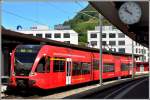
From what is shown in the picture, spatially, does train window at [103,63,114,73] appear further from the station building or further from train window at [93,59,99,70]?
the station building

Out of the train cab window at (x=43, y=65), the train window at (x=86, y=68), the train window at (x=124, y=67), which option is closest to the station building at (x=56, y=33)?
the train window at (x=124, y=67)

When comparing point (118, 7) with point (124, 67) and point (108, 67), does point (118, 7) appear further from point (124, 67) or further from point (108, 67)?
point (124, 67)

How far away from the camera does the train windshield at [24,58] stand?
25.6 m

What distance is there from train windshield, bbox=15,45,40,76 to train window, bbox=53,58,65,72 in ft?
6.06

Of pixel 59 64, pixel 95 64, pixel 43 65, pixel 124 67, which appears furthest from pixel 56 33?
pixel 43 65

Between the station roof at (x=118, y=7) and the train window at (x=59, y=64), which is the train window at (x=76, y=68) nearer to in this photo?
the train window at (x=59, y=64)

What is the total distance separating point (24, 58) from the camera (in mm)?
25891

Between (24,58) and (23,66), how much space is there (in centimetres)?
47

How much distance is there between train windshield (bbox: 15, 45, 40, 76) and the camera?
25594 millimetres

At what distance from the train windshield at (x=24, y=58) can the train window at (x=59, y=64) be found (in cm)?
185

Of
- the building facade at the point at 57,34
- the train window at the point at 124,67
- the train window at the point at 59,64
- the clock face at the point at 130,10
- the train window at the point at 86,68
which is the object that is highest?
the building facade at the point at 57,34

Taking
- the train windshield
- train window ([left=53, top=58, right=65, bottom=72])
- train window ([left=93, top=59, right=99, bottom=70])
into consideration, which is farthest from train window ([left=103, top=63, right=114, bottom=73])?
the train windshield

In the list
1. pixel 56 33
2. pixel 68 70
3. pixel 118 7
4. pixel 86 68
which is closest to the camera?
pixel 118 7

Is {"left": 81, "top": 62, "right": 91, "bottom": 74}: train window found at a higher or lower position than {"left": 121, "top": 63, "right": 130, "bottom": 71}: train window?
higher
